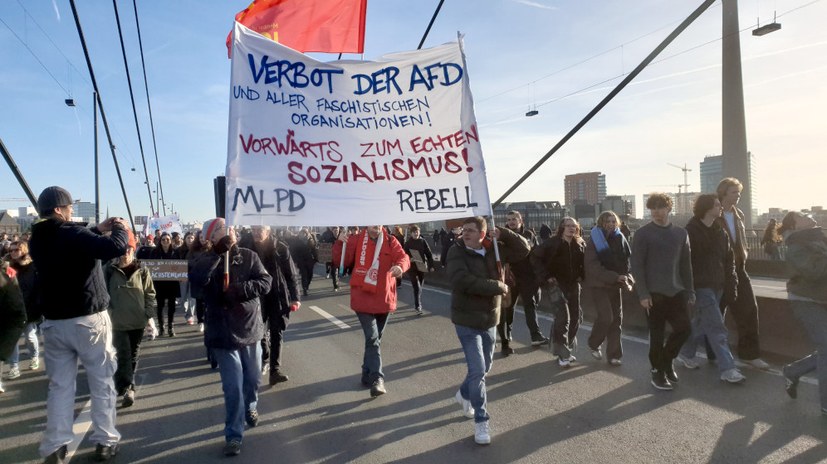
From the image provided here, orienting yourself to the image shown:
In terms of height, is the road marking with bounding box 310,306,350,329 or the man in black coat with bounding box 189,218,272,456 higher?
the man in black coat with bounding box 189,218,272,456

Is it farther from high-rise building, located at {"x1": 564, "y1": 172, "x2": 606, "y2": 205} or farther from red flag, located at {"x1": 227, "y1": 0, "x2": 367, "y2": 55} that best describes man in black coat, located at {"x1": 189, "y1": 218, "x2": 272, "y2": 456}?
high-rise building, located at {"x1": 564, "y1": 172, "x2": 606, "y2": 205}

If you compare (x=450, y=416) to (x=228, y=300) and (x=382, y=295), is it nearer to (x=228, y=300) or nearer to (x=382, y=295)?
(x=382, y=295)

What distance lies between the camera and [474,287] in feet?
15.3

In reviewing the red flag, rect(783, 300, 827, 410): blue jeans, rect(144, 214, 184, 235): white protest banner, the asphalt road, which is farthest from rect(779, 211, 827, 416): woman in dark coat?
rect(144, 214, 184, 235): white protest banner

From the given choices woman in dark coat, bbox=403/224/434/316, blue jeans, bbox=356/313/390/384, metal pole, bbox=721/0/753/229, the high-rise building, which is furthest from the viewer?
the high-rise building

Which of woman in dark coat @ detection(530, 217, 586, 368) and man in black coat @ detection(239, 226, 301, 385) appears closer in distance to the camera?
man in black coat @ detection(239, 226, 301, 385)

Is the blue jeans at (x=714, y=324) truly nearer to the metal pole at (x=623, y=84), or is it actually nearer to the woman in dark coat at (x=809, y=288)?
the woman in dark coat at (x=809, y=288)

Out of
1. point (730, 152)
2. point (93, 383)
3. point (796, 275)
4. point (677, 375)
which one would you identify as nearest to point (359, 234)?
point (93, 383)

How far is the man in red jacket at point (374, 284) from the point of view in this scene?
19.7 ft

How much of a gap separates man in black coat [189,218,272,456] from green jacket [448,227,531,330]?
1.54 m

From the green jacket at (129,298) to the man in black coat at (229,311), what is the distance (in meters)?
1.74

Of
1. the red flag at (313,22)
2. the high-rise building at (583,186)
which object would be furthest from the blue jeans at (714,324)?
the high-rise building at (583,186)

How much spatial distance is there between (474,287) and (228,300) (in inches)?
76.0

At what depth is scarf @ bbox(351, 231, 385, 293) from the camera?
610 cm
